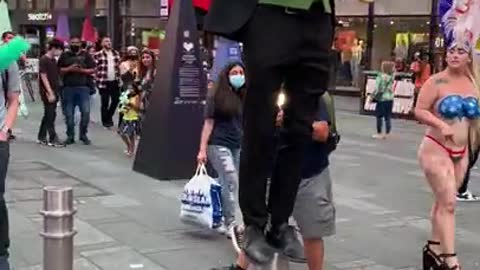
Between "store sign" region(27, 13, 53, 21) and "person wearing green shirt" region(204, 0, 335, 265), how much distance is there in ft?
133

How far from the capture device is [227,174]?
22.7 feet

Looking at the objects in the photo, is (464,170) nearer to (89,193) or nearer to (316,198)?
(316,198)

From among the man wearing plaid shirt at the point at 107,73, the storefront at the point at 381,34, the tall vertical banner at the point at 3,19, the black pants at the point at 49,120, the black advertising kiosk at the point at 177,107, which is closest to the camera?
the tall vertical banner at the point at 3,19

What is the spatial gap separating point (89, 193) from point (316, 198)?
15.2 ft

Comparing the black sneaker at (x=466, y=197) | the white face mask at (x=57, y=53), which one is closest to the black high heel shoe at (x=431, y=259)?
the black sneaker at (x=466, y=197)

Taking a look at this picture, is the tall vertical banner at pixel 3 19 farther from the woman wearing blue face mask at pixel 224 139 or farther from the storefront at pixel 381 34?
the storefront at pixel 381 34

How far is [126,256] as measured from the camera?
6309 mm

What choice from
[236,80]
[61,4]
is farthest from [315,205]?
[61,4]

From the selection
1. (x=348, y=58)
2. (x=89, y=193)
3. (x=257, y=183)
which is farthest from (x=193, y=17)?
(x=348, y=58)

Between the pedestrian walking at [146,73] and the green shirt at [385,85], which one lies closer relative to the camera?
the pedestrian walking at [146,73]

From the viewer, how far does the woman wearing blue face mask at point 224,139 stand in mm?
6910

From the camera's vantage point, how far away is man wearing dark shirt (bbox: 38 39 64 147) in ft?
45.6

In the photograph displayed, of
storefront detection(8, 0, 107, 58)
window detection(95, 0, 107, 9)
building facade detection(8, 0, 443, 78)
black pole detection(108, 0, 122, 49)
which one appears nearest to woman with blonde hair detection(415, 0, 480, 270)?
building facade detection(8, 0, 443, 78)

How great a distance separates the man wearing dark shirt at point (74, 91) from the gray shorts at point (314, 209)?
948 cm
